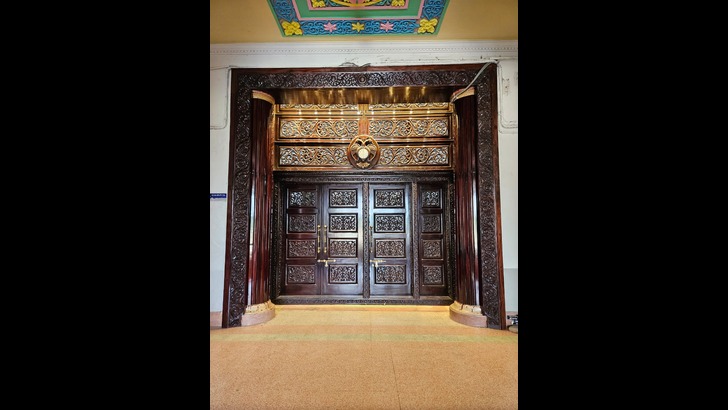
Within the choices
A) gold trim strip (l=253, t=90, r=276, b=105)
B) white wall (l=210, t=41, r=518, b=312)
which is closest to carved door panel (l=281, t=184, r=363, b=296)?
white wall (l=210, t=41, r=518, b=312)

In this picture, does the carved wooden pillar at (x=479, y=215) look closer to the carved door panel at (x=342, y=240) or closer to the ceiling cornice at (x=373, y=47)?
the ceiling cornice at (x=373, y=47)

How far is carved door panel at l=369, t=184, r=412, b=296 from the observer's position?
475cm

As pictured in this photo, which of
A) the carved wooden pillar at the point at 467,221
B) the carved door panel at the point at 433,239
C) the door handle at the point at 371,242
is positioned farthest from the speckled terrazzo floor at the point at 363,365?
the door handle at the point at 371,242

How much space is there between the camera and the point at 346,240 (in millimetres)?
4848

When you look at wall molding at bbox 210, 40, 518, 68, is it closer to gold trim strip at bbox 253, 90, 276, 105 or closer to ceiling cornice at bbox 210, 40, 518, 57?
ceiling cornice at bbox 210, 40, 518, 57

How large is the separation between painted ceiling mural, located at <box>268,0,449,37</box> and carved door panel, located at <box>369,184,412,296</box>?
2009 millimetres

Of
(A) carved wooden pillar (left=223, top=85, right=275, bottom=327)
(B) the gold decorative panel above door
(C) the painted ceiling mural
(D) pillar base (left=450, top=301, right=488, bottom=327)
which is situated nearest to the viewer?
(C) the painted ceiling mural

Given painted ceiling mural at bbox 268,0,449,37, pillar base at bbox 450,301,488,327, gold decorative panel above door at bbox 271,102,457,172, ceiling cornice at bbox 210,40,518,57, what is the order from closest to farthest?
painted ceiling mural at bbox 268,0,449,37 < pillar base at bbox 450,301,488,327 < ceiling cornice at bbox 210,40,518,57 < gold decorative panel above door at bbox 271,102,457,172

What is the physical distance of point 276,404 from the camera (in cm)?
186

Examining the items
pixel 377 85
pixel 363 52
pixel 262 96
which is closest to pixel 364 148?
pixel 377 85
